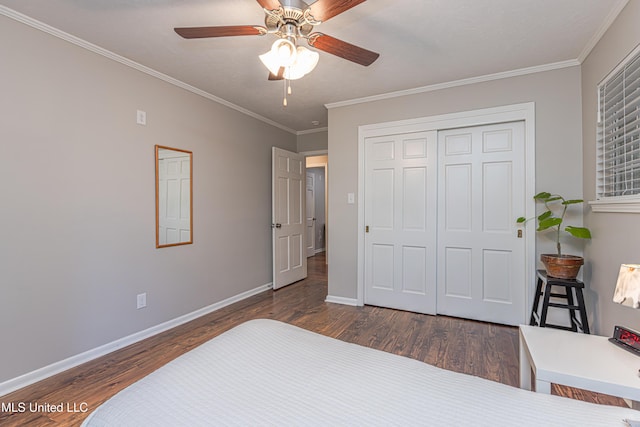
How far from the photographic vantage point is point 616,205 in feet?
6.18

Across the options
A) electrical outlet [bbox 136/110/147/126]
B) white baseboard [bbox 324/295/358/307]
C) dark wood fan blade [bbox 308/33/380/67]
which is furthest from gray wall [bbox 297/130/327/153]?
dark wood fan blade [bbox 308/33/380/67]

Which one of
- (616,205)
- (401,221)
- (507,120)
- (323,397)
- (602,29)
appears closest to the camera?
(323,397)

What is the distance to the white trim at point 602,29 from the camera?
5.97 ft

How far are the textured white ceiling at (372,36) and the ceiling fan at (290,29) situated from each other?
15.7 inches

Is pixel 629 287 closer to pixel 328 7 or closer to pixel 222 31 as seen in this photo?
pixel 328 7

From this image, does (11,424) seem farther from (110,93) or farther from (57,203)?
(110,93)

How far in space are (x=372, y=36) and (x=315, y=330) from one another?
2522 mm

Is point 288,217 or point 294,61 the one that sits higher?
point 294,61

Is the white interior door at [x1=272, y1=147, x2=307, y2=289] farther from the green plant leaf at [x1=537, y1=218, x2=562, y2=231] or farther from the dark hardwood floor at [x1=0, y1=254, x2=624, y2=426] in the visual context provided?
the green plant leaf at [x1=537, y1=218, x2=562, y2=231]

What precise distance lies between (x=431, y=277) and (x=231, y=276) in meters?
2.31

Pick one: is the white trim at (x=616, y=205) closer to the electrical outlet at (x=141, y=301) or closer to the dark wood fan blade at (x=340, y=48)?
the dark wood fan blade at (x=340, y=48)

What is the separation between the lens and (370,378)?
1029 mm

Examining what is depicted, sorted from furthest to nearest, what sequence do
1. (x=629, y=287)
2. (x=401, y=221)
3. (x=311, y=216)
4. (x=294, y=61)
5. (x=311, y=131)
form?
(x=311, y=216), (x=311, y=131), (x=401, y=221), (x=294, y=61), (x=629, y=287)
